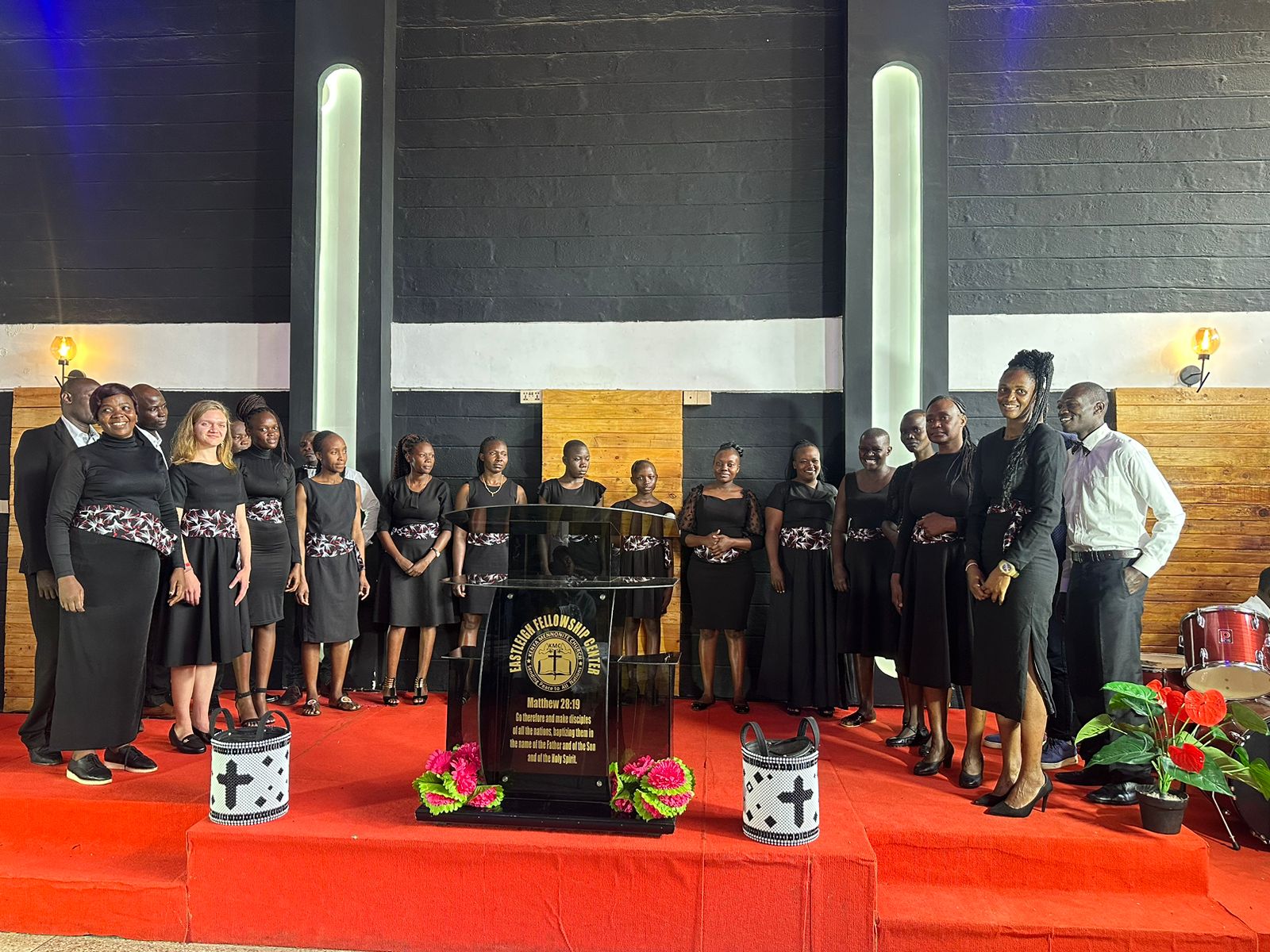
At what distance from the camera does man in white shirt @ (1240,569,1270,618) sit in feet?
14.0

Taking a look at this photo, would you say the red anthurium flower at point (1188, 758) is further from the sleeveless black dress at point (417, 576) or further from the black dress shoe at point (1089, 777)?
the sleeveless black dress at point (417, 576)

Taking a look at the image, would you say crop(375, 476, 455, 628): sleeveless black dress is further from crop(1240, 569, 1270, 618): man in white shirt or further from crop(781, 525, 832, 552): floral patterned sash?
crop(1240, 569, 1270, 618): man in white shirt

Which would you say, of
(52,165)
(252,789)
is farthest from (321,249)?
(252,789)

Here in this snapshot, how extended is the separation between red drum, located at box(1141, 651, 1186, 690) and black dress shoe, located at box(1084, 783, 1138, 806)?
4.32 feet

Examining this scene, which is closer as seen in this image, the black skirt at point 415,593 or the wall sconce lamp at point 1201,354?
the black skirt at point 415,593

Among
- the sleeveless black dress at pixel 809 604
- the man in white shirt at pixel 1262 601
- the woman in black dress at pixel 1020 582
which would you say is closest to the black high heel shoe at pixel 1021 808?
the woman in black dress at pixel 1020 582

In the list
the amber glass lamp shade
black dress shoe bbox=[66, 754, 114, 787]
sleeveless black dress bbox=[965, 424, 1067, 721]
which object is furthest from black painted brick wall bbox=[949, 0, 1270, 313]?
black dress shoe bbox=[66, 754, 114, 787]

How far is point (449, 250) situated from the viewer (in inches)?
223

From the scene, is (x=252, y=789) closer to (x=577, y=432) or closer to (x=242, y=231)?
(x=577, y=432)

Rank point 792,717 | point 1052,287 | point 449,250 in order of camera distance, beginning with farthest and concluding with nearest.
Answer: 1. point 449,250
2. point 1052,287
3. point 792,717

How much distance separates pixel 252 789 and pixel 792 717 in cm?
285

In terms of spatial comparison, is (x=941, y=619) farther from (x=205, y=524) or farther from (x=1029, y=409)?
(x=205, y=524)

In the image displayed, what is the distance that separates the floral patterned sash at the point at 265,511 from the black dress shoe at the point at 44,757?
1289mm

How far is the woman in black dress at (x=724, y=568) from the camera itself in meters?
4.77
